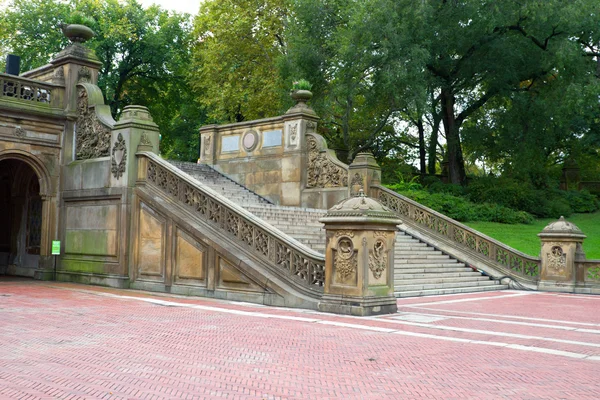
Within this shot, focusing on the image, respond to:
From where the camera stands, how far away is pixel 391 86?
27.5 m

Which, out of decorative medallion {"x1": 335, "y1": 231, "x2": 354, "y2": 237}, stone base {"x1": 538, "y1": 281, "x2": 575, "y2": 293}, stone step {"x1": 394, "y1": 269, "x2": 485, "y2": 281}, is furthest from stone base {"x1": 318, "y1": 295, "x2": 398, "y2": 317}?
stone base {"x1": 538, "y1": 281, "x2": 575, "y2": 293}

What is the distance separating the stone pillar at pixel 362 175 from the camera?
19.7 m

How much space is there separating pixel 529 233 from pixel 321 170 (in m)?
10.2

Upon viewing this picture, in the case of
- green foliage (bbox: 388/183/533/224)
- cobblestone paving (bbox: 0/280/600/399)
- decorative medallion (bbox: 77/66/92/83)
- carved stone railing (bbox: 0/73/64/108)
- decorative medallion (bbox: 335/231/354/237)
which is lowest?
cobblestone paving (bbox: 0/280/600/399)

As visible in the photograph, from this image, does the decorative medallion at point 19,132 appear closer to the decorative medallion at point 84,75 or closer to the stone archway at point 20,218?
the stone archway at point 20,218

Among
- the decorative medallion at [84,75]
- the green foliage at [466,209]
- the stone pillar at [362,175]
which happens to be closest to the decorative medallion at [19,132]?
the decorative medallion at [84,75]

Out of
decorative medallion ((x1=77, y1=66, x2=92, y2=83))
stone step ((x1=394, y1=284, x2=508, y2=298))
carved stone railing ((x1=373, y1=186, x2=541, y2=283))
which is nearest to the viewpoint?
stone step ((x1=394, y1=284, x2=508, y2=298))

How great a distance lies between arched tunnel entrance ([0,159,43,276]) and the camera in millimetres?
20141

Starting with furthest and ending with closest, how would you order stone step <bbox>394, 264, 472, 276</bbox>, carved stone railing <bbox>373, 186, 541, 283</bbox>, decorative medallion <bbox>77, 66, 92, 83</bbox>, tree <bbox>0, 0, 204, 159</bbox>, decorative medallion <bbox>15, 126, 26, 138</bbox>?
tree <bbox>0, 0, 204, 159</bbox> → decorative medallion <bbox>77, 66, 92, 83</bbox> → carved stone railing <bbox>373, 186, 541, 283</bbox> → decorative medallion <bbox>15, 126, 26, 138</bbox> → stone step <bbox>394, 264, 472, 276</bbox>

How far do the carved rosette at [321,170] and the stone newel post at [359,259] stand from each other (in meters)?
8.79

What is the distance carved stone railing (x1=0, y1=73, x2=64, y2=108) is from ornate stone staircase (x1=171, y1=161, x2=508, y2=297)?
608 centimetres

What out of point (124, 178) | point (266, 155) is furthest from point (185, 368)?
point (266, 155)

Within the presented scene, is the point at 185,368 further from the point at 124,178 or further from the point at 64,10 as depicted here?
the point at 64,10

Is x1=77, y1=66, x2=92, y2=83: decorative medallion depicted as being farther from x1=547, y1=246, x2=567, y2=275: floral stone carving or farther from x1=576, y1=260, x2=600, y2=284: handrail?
x1=576, y1=260, x2=600, y2=284: handrail
